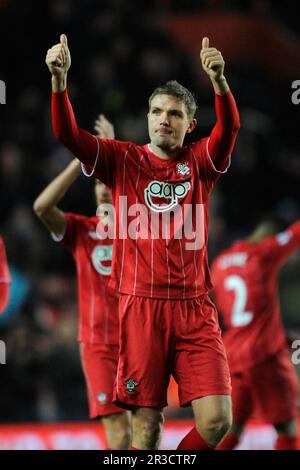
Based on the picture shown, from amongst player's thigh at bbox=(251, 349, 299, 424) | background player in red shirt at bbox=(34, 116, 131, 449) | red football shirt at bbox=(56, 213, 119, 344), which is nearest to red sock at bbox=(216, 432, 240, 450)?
player's thigh at bbox=(251, 349, 299, 424)

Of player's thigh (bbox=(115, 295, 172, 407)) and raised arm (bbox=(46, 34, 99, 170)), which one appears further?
player's thigh (bbox=(115, 295, 172, 407))

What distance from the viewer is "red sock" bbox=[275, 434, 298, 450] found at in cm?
595

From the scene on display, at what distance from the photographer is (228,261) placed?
20.8 ft

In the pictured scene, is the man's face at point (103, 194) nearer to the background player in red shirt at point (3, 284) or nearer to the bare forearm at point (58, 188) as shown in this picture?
the bare forearm at point (58, 188)

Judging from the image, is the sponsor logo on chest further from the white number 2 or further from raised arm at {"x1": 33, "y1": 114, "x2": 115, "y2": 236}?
the white number 2

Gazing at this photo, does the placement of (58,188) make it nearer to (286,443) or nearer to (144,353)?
(144,353)

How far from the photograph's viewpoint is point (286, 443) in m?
5.97

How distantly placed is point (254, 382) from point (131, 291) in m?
2.08

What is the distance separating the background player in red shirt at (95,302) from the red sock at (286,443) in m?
1.26

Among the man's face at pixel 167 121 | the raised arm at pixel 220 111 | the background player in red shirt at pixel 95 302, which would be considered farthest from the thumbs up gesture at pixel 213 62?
the background player in red shirt at pixel 95 302

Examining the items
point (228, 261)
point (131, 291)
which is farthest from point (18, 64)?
point (131, 291)

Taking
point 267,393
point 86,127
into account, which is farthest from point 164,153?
point 86,127
